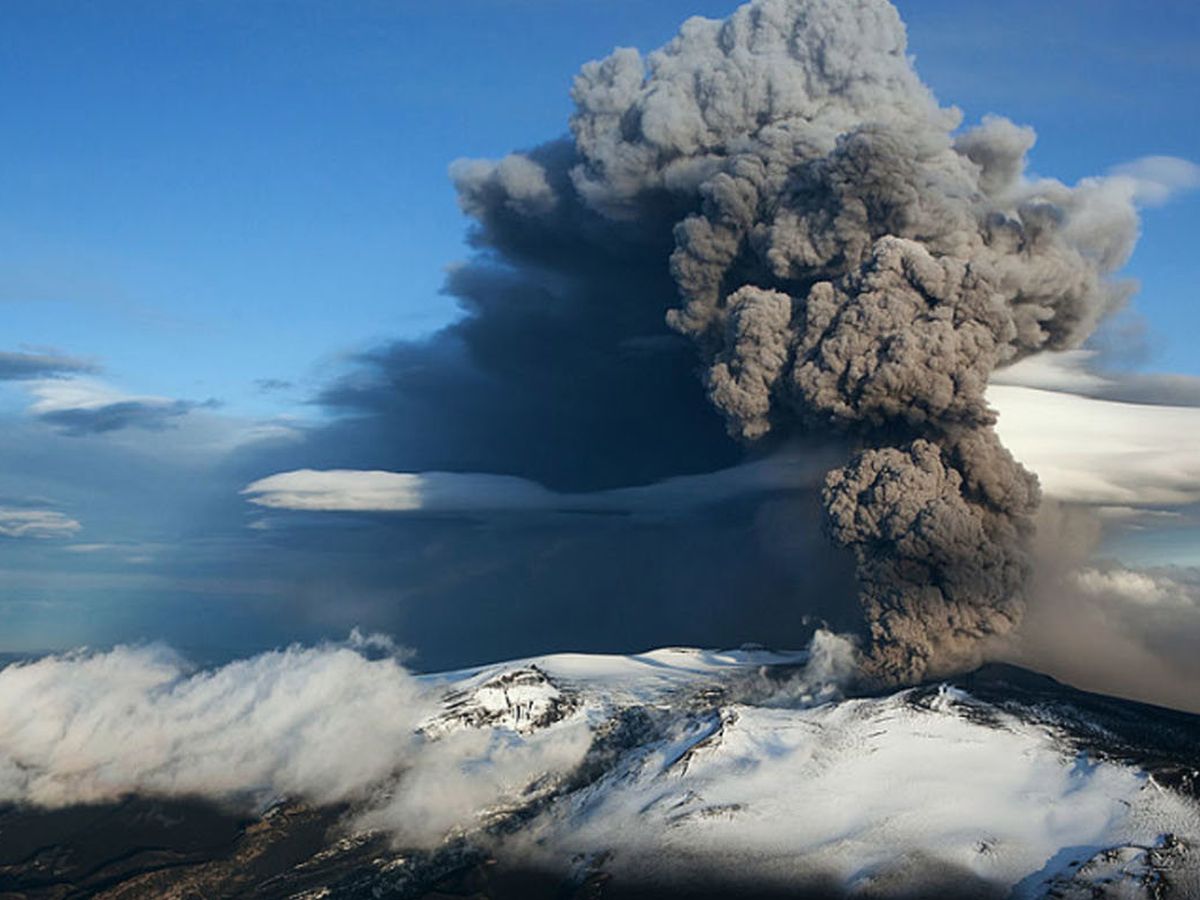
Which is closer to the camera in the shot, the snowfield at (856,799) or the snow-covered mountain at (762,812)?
the snowfield at (856,799)

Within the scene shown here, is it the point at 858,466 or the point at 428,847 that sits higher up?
the point at 858,466

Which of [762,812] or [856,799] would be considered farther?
[856,799]

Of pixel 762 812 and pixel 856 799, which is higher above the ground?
pixel 856 799

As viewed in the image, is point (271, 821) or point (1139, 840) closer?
point (1139, 840)

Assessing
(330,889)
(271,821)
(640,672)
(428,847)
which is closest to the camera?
(330,889)

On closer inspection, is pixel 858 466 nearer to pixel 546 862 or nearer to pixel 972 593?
pixel 972 593

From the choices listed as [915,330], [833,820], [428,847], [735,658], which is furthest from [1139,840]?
[735,658]

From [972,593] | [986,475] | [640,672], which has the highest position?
[986,475]

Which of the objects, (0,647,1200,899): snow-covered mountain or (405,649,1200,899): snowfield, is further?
(0,647,1200,899): snow-covered mountain
